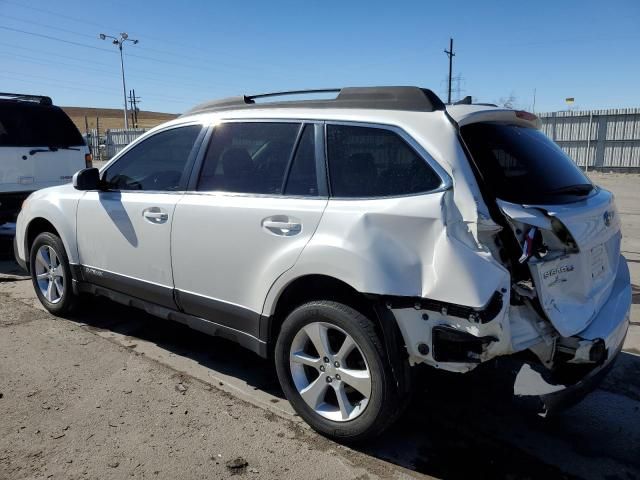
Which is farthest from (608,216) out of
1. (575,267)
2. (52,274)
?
(52,274)

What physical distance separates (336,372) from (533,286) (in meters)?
1.12

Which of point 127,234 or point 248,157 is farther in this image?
point 127,234

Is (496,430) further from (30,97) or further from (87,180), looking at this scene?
(30,97)

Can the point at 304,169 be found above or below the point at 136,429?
above

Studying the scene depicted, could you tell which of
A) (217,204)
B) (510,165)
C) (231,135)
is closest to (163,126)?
(231,135)

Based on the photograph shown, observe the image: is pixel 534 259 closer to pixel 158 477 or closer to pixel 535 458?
pixel 535 458

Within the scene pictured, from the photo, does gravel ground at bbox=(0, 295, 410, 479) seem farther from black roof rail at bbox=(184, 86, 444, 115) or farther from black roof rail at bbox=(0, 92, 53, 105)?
black roof rail at bbox=(0, 92, 53, 105)

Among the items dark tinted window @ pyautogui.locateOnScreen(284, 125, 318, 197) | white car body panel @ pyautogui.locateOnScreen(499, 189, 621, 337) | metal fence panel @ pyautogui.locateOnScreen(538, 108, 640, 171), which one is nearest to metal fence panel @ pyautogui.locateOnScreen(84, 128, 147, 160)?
metal fence panel @ pyautogui.locateOnScreen(538, 108, 640, 171)

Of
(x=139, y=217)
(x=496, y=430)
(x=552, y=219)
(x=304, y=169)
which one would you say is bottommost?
(x=496, y=430)

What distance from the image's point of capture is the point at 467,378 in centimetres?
378

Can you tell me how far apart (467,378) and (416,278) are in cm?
165

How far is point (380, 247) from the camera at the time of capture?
101 inches

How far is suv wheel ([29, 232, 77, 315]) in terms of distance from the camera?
15.4 ft

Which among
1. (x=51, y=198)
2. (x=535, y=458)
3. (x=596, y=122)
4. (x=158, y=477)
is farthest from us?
(x=596, y=122)
